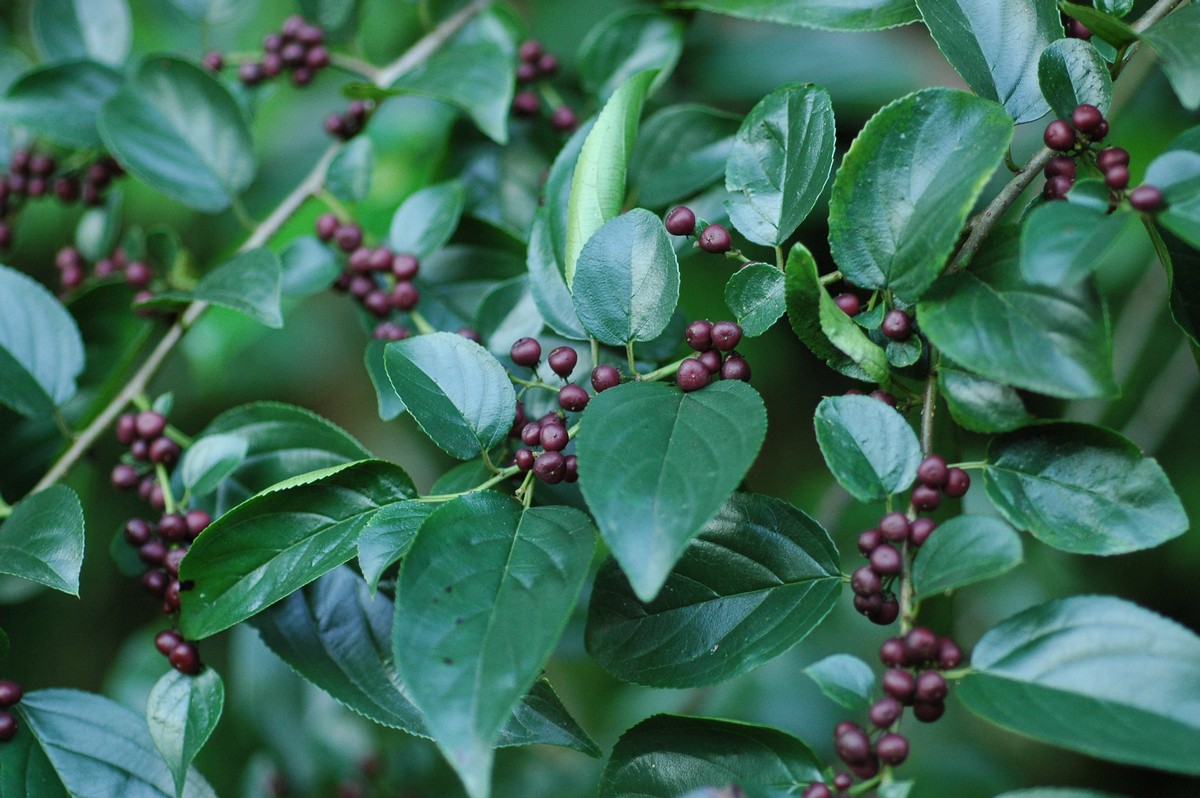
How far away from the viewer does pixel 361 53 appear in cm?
Answer: 115

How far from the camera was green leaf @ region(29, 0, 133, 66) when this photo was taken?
115 cm

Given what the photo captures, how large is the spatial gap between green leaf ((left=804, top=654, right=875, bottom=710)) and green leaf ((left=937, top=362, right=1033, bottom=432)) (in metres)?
0.16

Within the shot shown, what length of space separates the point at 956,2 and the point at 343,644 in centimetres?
66

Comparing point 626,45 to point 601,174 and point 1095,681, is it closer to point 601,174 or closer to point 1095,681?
point 601,174

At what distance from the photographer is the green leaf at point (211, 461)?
0.79 meters

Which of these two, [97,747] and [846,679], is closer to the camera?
[846,679]

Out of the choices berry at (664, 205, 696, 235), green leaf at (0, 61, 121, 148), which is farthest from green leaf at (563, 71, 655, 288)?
green leaf at (0, 61, 121, 148)

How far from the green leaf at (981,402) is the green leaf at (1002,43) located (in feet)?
0.68

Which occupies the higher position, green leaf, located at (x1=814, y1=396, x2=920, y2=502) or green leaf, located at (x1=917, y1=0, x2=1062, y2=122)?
green leaf, located at (x1=917, y1=0, x2=1062, y2=122)

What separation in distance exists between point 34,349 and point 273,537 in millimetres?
400

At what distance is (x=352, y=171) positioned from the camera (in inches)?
38.8

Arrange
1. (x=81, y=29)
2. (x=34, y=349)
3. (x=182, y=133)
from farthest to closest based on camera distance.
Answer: (x=81, y=29)
(x=182, y=133)
(x=34, y=349)

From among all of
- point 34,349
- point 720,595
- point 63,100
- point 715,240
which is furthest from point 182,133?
point 720,595

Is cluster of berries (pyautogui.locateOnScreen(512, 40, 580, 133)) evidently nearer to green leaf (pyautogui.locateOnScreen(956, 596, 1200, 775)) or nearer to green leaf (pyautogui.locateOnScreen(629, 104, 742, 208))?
green leaf (pyautogui.locateOnScreen(629, 104, 742, 208))
